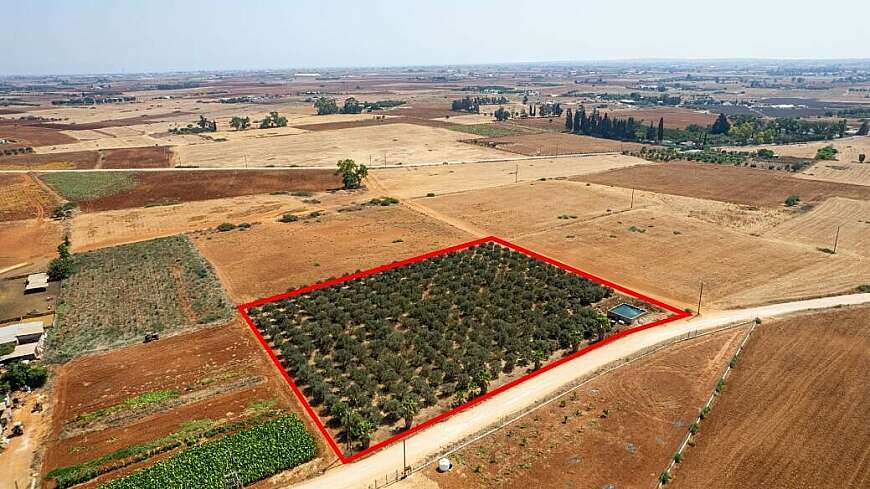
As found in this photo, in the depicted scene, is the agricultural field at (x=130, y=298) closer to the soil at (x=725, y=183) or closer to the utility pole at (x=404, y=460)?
the utility pole at (x=404, y=460)

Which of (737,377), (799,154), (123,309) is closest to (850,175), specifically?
(799,154)

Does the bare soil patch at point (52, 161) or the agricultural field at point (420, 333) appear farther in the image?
the bare soil patch at point (52, 161)

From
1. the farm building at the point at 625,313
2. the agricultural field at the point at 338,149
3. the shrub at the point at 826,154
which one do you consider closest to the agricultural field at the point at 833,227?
the farm building at the point at 625,313

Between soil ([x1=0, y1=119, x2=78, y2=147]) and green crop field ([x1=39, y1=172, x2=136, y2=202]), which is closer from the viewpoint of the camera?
green crop field ([x1=39, y1=172, x2=136, y2=202])

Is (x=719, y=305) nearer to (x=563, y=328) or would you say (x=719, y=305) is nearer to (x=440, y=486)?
(x=563, y=328)

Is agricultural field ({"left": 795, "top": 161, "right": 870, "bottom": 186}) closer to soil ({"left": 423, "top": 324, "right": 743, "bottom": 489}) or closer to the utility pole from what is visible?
soil ({"left": 423, "top": 324, "right": 743, "bottom": 489})

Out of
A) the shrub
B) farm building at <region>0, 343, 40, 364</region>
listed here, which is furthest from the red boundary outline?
the shrub

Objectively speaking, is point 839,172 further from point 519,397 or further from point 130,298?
point 130,298
